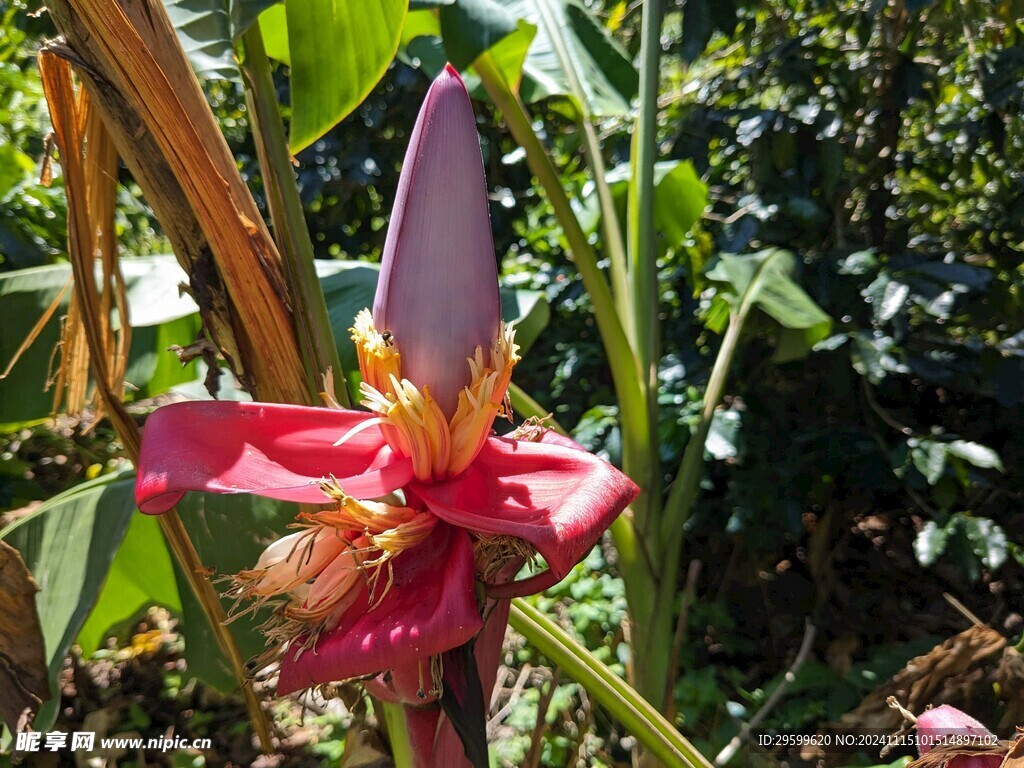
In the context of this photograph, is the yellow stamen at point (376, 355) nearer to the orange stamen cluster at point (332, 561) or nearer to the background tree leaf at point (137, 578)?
the orange stamen cluster at point (332, 561)

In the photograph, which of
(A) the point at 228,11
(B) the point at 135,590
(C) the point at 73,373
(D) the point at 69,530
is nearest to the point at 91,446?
(B) the point at 135,590

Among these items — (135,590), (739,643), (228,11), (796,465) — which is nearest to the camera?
(228,11)

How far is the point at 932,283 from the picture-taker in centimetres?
103

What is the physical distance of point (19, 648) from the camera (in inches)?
15.4

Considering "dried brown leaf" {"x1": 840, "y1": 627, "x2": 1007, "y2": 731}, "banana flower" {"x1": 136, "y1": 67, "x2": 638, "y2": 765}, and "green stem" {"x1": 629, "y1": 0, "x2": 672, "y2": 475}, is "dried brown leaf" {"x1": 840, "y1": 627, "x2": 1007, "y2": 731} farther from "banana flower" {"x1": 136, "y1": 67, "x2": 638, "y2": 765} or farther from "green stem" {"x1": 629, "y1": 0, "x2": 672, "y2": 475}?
"banana flower" {"x1": 136, "y1": 67, "x2": 638, "y2": 765}

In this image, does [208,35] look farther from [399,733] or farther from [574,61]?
[574,61]

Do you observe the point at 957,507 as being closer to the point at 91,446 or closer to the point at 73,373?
the point at 73,373

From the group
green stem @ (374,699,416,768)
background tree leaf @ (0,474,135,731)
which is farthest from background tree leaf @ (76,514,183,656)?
green stem @ (374,699,416,768)

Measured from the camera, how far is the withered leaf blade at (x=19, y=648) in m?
0.38

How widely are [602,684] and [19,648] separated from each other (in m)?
0.32

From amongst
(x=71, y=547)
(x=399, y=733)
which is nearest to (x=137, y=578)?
(x=71, y=547)

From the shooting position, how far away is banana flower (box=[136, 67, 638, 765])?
0.78 ft

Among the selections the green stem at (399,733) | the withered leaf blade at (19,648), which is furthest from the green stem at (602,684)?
the withered leaf blade at (19,648)

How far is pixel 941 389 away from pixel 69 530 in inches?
56.6
